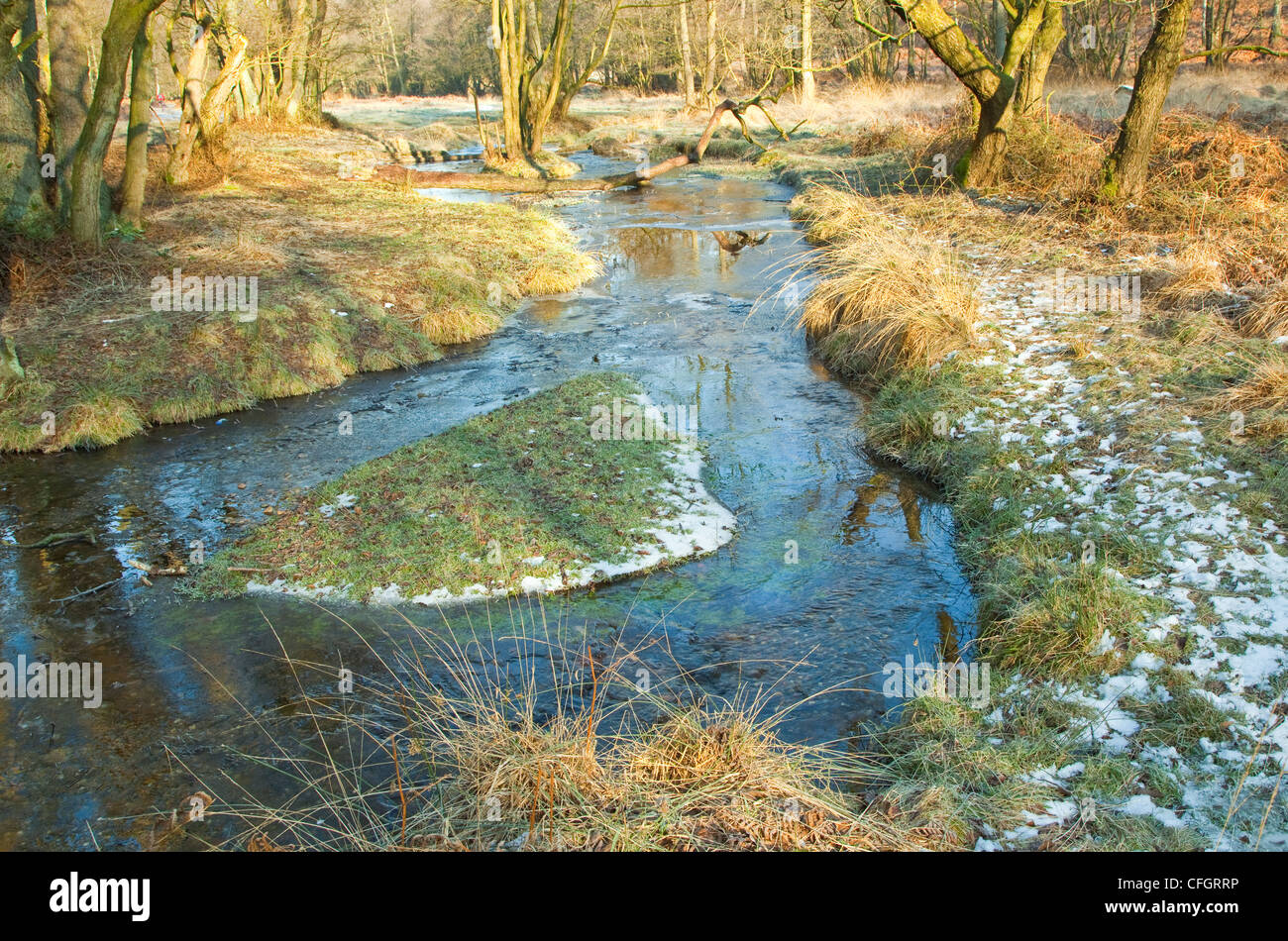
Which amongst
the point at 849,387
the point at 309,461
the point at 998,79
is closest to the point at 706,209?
the point at 998,79

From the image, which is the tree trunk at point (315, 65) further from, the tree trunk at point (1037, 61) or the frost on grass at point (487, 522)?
the frost on grass at point (487, 522)

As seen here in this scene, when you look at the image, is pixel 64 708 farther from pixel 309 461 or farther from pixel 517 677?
pixel 309 461

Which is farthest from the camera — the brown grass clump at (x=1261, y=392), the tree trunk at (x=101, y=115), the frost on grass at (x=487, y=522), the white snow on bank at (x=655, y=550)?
the tree trunk at (x=101, y=115)

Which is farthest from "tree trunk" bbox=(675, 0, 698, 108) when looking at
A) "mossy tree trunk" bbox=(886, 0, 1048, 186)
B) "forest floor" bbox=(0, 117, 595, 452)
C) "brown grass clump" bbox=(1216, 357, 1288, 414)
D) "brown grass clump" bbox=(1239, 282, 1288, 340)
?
"brown grass clump" bbox=(1216, 357, 1288, 414)

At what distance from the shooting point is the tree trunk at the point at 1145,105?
35.0ft

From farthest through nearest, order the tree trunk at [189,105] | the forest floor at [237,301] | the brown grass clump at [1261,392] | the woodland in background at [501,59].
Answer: the tree trunk at [189,105], the woodland in background at [501,59], the forest floor at [237,301], the brown grass clump at [1261,392]

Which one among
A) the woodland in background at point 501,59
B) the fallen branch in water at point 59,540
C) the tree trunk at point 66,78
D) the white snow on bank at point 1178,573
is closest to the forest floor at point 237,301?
the woodland in background at point 501,59

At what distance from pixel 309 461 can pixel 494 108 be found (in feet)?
117

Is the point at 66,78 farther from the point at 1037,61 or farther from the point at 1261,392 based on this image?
the point at 1037,61

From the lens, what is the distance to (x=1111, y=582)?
479 centimetres

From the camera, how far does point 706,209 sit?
18656 millimetres

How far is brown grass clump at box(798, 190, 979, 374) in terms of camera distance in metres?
8.73

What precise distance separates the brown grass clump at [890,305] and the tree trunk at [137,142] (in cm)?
880

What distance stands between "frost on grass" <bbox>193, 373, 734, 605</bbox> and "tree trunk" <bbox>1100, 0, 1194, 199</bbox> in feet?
25.6
